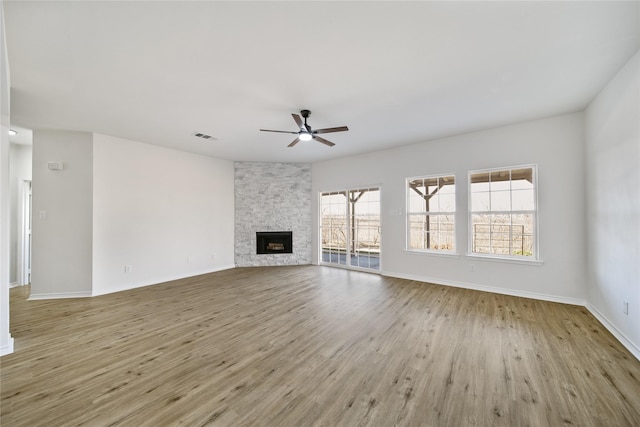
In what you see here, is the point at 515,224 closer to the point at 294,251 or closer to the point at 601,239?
the point at 601,239

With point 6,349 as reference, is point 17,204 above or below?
above

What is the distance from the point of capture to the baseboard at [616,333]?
242 centimetres

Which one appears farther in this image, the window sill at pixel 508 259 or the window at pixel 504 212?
the window at pixel 504 212

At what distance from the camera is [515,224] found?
430 cm

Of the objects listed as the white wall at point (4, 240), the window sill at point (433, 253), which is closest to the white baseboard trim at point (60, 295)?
the white wall at point (4, 240)

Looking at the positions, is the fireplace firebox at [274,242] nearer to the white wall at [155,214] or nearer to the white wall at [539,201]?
the white wall at [155,214]

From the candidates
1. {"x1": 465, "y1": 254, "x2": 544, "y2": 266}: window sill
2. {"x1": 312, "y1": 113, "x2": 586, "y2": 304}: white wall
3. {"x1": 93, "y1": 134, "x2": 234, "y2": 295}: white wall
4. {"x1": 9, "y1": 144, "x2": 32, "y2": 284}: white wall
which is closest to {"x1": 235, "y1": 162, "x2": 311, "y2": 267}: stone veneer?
Result: {"x1": 93, "y1": 134, "x2": 234, "y2": 295}: white wall

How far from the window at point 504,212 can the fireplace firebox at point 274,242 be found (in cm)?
445

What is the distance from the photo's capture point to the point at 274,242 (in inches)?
274

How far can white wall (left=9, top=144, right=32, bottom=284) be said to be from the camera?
4992 millimetres

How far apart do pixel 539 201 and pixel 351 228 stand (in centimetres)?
376

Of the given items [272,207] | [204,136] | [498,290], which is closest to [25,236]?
[204,136]

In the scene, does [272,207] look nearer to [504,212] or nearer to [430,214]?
[430,214]

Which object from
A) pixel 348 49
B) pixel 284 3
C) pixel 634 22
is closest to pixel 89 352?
pixel 284 3
